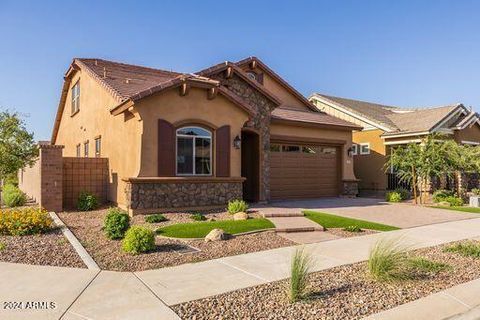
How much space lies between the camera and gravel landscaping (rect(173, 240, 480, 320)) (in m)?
4.84

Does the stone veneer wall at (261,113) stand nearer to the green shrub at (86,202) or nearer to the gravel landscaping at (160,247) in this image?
the gravel landscaping at (160,247)

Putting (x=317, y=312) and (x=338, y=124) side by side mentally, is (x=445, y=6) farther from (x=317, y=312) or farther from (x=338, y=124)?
(x=317, y=312)

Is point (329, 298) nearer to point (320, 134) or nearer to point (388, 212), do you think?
point (388, 212)

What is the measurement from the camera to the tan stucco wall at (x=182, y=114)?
1270cm

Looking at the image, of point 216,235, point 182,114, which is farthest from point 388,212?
point 182,114

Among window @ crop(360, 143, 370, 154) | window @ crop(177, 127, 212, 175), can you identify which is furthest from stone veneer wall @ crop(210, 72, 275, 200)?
window @ crop(360, 143, 370, 154)

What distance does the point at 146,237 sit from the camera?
7.73 metres

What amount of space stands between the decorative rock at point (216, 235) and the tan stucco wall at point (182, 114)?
14.5ft

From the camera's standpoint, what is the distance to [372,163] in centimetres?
2373

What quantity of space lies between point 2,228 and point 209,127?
24.4ft

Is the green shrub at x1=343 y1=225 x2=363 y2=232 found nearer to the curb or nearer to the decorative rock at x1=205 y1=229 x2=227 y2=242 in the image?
the decorative rock at x1=205 y1=229 x2=227 y2=242

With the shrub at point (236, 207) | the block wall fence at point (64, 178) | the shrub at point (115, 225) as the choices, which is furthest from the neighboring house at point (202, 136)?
the shrub at point (115, 225)

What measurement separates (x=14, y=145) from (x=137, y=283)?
15.6 meters

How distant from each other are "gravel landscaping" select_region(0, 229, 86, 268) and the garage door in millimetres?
10881
